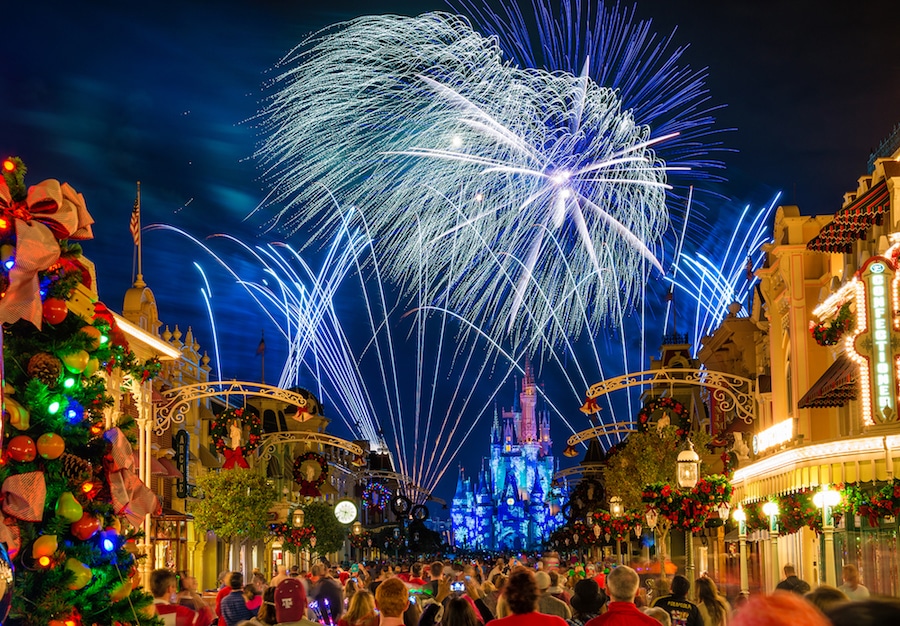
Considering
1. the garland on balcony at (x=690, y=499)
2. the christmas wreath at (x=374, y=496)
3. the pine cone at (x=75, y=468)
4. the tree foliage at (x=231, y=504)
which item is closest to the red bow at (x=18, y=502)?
the pine cone at (x=75, y=468)

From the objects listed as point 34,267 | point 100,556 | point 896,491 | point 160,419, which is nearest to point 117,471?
point 100,556

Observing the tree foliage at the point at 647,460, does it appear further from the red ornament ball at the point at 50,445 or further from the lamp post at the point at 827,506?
the red ornament ball at the point at 50,445

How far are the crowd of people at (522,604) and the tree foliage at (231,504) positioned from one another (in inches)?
1211

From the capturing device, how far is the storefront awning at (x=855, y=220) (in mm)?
24844

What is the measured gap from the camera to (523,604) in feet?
27.9

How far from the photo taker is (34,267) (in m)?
7.63

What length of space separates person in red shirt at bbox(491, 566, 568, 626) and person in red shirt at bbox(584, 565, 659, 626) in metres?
0.82

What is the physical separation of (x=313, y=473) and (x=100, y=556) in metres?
40.0

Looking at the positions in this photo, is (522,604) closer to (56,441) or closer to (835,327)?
(56,441)

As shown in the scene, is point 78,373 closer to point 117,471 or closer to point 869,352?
point 117,471

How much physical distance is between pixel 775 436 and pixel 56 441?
26.9 meters

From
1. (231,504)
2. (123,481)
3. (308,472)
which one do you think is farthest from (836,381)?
(231,504)

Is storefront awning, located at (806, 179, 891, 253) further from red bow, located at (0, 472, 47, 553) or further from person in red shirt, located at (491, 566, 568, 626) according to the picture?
red bow, located at (0, 472, 47, 553)

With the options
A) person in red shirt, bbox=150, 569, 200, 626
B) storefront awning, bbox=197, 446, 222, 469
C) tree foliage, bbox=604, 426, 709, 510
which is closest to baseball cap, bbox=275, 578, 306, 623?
person in red shirt, bbox=150, 569, 200, 626
